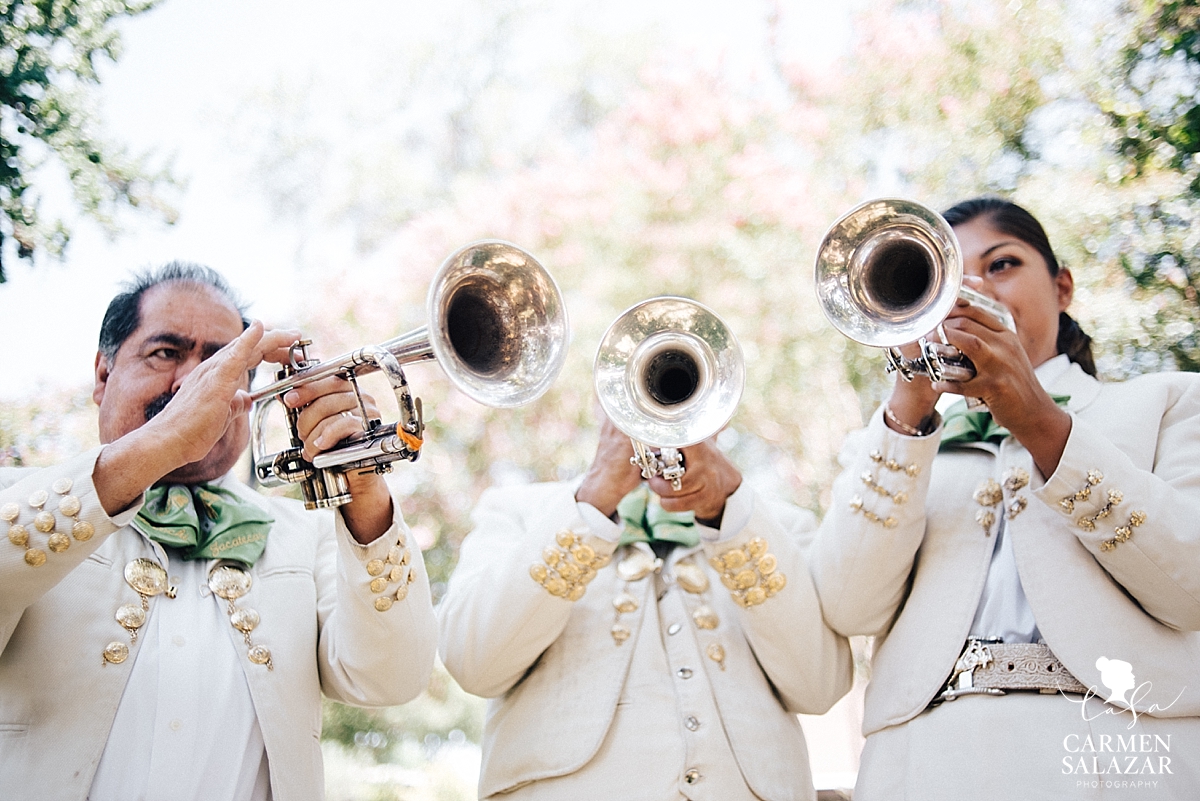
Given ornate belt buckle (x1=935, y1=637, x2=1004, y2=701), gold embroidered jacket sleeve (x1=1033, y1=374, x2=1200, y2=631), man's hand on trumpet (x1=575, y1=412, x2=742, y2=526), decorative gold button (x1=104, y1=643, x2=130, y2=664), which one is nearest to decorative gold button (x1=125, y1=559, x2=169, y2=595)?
decorative gold button (x1=104, y1=643, x2=130, y2=664)

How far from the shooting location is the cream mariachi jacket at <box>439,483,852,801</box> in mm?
2760

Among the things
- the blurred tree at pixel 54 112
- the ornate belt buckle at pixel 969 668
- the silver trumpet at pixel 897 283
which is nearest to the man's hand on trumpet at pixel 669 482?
the silver trumpet at pixel 897 283

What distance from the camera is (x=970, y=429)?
2.99 metres

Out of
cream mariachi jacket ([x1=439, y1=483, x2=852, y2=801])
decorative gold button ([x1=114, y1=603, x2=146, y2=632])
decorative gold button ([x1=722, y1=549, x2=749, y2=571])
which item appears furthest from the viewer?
decorative gold button ([x1=722, y1=549, x2=749, y2=571])

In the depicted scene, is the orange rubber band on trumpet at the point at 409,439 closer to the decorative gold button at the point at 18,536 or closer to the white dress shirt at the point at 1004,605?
the decorative gold button at the point at 18,536

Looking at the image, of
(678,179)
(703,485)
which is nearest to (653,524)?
(703,485)

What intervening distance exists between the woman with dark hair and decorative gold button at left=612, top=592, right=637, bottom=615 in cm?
58

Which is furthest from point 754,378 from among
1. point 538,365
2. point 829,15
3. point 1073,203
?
point 538,365

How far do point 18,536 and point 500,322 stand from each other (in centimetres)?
127

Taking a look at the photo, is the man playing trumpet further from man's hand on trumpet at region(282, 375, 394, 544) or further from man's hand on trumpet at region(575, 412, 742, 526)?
man's hand on trumpet at region(282, 375, 394, 544)

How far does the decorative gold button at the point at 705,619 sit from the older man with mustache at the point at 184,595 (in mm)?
818

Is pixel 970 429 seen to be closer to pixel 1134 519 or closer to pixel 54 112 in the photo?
pixel 1134 519

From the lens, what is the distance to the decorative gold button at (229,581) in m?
2.63

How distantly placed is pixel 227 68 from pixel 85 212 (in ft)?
12.4
